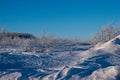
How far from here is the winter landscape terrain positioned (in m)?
9.07

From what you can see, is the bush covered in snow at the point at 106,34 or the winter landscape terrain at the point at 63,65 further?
the bush covered in snow at the point at 106,34

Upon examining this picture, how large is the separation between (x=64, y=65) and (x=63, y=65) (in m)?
0.06

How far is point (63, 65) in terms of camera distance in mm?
10359

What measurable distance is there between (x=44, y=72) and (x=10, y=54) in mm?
2257

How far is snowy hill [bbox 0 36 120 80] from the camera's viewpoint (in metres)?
9.07

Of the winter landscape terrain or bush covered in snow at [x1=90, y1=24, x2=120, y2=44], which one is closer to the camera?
the winter landscape terrain

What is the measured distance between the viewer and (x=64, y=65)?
10305 millimetres

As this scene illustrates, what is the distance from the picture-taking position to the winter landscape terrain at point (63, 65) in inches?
357

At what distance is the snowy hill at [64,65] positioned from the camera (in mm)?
9070

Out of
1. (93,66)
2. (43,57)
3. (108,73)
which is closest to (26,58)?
(43,57)

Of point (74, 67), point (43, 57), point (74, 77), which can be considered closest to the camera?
point (74, 77)

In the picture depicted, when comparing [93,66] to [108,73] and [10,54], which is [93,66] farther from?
[10,54]

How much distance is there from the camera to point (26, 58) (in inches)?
431

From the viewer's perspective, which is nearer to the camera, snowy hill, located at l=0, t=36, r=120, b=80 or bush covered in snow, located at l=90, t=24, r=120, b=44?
snowy hill, located at l=0, t=36, r=120, b=80
